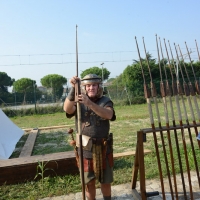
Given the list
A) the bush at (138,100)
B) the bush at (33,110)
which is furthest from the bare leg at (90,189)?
the bush at (138,100)

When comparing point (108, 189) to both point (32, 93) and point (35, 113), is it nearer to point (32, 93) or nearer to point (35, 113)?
point (35, 113)

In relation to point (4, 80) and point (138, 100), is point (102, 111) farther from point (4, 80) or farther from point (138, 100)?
point (4, 80)

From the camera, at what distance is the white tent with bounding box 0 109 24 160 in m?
4.79

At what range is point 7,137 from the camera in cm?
560

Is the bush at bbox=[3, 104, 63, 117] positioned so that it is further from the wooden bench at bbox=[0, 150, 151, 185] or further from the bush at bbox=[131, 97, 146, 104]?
the wooden bench at bbox=[0, 150, 151, 185]

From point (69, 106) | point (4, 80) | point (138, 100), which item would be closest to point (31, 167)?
point (69, 106)

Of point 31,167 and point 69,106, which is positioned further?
point 31,167

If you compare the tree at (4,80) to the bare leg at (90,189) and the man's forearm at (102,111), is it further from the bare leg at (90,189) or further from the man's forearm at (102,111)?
the man's forearm at (102,111)

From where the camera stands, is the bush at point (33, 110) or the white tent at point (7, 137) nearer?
the white tent at point (7, 137)

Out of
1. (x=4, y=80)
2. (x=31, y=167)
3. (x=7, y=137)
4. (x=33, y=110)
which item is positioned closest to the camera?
(x=31, y=167)

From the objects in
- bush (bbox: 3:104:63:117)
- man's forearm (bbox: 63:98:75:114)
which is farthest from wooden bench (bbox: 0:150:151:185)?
bush (bbox: 3:104:63:117)

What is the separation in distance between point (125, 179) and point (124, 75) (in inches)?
712

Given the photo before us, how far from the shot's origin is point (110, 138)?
2.32 meters

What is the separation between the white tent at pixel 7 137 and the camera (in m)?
4.79
